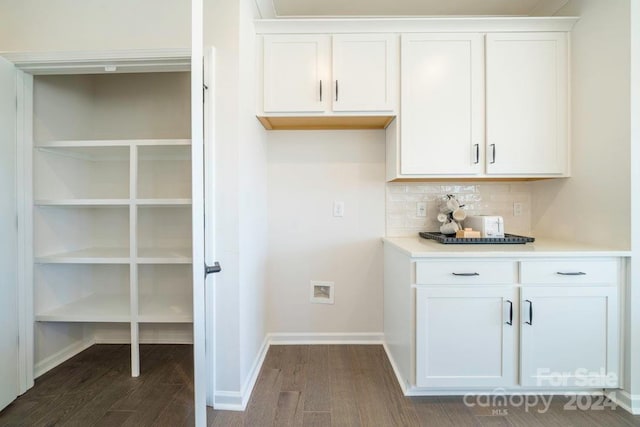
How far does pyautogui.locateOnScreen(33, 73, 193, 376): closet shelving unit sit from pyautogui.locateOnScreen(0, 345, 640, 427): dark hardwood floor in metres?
0.20

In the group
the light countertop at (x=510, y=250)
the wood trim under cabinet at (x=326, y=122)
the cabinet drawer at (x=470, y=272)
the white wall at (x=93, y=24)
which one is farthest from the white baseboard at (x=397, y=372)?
the white wall at (x=93, y=24)

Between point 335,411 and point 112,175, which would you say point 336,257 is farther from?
point 112,175

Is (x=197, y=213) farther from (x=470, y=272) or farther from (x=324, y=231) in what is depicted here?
(x=470, y=272)

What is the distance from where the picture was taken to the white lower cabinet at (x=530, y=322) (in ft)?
5.20

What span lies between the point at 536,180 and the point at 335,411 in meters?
2.28

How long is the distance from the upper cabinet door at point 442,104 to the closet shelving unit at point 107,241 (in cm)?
160

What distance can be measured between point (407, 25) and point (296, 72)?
0.84 metres

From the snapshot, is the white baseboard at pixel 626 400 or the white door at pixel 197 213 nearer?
the white door at pixel 197 213

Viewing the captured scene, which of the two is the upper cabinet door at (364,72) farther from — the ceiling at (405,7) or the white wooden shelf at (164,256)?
the white wooden shelf at (164,256)

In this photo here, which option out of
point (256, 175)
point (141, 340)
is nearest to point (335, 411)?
point (256, 175)

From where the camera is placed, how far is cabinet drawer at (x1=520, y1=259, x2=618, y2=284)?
5.19ft

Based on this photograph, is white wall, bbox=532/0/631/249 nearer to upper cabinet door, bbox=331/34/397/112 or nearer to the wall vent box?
upper cabinet door, bbox=331/34/397/112

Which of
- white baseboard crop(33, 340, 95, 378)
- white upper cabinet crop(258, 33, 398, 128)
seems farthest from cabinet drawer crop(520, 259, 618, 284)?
white baseboard crop(33, 340, 95, 378)

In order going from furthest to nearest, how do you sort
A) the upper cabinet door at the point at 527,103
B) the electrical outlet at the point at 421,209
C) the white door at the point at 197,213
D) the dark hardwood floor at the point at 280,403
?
the electrical outlet at the point at 421,209
the upper cabinet door at the point at 527,103
the dark hardwood floor at the point at 280,403
the white door at the point at 197,213
